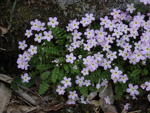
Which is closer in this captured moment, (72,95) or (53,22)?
(53,22)

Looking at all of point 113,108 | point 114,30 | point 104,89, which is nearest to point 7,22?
point 114,30

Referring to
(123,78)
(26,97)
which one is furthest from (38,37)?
(123,78)

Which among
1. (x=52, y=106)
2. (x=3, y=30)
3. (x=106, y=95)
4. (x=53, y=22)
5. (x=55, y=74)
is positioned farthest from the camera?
(x=106, y=95)

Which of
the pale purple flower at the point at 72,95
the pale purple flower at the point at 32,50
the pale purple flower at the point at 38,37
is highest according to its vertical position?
the pale purple flower at the point at 38,37

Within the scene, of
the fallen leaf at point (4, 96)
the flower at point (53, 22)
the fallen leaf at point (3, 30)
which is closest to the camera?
the flower at point (53, 22)

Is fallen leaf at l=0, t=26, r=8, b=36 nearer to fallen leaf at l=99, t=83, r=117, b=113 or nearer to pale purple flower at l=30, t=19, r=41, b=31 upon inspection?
pale purple flower at l=30, t=19, r=41, b=31

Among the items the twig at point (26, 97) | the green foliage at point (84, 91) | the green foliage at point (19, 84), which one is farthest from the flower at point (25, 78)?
the green foliage at point (84, 91)

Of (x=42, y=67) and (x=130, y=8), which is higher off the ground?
(x=130, y=8)

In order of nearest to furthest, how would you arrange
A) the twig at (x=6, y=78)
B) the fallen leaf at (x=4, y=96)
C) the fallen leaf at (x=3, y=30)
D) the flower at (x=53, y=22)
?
the flower at (x=53, y=22)
the fallen leaf at (x=4, y=96)
the fallen leaf at (x=3, y=30)
the twig at (x=6, y=78)

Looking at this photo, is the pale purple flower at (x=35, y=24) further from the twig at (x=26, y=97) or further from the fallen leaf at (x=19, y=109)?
the fallen leaf at (x=19, y=109)

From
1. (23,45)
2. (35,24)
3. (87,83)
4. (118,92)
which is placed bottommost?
(118,92)

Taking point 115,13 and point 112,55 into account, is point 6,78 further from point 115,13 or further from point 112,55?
point 115,13

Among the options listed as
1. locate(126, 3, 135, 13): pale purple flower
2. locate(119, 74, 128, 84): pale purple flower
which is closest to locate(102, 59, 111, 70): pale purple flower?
locate(119, 74, 128, 84): pale purple flower
